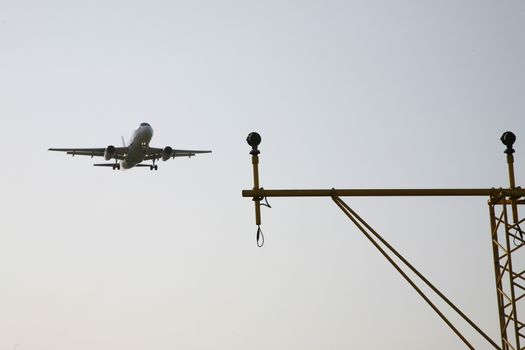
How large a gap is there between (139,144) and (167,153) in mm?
3270

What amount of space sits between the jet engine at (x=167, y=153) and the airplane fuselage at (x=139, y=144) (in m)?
1.83

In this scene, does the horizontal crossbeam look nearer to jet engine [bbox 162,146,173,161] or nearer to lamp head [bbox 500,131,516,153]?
lamp head [bbox 500,131,516,153]

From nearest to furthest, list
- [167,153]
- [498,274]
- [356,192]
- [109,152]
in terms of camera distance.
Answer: [356,192] < [498,274] < [109,152] < [167,153]

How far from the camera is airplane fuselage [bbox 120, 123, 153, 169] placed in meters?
69.9

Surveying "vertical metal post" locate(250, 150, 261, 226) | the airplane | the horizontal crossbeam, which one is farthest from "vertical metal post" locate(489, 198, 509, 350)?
the airplane

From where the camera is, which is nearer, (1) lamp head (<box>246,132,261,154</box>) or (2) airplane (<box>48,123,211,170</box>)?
(1) lamp head (<box>246,132,261,154</box>)

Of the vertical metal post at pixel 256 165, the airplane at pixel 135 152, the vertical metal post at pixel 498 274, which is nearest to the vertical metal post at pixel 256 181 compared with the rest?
the vertical metal post at pixel 256 165

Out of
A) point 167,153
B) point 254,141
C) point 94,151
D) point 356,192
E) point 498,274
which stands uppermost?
point 94,151

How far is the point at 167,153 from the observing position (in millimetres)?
72375

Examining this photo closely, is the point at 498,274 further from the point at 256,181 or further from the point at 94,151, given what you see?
the point at 94,151

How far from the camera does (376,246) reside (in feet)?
32.9

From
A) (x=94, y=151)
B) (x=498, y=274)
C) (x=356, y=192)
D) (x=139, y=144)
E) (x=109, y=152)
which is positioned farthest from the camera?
(x=94, y=151)

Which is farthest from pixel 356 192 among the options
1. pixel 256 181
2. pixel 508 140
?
pixel 508 140

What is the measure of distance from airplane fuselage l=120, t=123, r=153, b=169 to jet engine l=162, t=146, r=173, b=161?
183 centimetres
